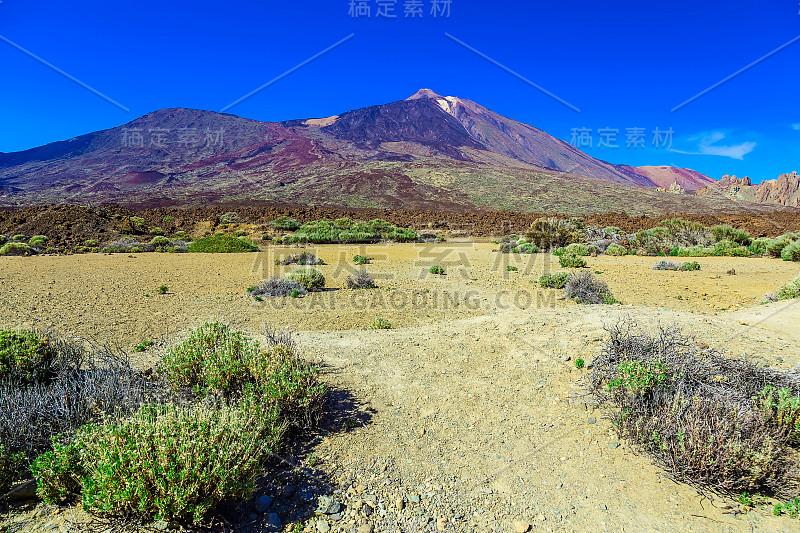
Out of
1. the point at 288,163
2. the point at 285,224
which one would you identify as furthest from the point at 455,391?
the point at 288,163

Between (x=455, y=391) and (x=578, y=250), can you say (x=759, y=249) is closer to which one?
(x=578, y=250)

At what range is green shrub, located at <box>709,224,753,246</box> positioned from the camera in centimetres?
1806

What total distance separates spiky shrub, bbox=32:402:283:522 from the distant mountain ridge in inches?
2068

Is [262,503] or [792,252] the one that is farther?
[792,252]

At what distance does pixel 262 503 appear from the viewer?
2539 mm

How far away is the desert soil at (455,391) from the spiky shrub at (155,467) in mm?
275

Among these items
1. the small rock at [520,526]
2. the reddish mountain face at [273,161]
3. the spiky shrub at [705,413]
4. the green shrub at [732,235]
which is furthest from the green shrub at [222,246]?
the reddish mountain face at [273,161]

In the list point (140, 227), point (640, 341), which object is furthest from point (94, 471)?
point (140, 227)

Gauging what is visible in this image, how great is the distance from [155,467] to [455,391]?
273 cm

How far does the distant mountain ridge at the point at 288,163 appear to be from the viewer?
63625 millimetres

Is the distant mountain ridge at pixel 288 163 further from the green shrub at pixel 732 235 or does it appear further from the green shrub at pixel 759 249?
the green shrub at pixel 759 249

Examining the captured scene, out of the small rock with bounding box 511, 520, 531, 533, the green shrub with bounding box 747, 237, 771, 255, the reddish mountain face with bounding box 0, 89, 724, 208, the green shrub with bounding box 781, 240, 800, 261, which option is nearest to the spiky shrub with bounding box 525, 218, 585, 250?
the green shrub with bounding box 747, 237, 771, 255

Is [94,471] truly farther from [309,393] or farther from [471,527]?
[471,527]

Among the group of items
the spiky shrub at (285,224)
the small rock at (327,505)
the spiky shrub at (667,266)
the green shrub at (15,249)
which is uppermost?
the spiky shrub at (285,224)
